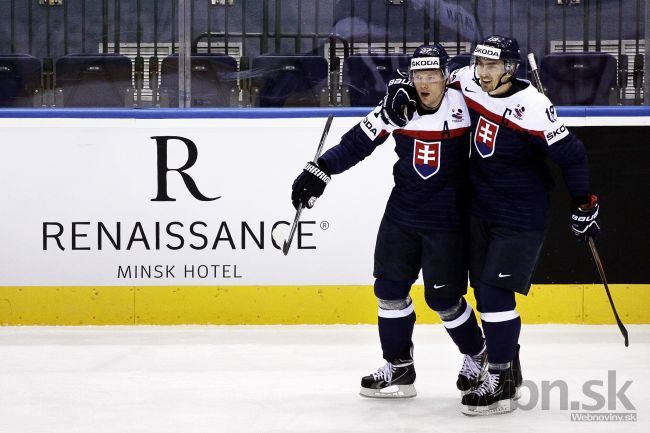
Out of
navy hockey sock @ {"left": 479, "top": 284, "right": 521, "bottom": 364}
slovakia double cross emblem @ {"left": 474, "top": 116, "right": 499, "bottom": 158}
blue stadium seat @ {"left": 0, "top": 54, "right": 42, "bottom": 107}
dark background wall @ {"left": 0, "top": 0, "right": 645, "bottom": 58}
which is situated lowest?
navy hockey sock @ {"left": 479, "top": 284, "right": 521, "bottom": 364}

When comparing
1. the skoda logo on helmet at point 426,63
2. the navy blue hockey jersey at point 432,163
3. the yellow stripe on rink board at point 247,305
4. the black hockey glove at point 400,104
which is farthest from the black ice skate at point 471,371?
the yellow stripe on rink board at point 247,305

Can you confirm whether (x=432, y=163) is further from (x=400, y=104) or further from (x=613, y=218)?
(x=613, y=218)

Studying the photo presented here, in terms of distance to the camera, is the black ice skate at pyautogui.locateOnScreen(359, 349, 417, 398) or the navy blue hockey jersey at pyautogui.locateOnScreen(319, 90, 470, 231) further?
the black ice skate at pyautogui.locateOnScreen(359, 349, 417, 398)

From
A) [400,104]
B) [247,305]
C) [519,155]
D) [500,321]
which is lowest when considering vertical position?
[247,305]

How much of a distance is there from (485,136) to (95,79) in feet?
8.33

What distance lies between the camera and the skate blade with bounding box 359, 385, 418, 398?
13.8 ft

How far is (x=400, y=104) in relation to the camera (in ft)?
13.3

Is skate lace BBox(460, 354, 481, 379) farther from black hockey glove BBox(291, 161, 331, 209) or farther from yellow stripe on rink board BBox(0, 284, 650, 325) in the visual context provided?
yellow stripe on rink board BBox(0, 284, 650, 325)

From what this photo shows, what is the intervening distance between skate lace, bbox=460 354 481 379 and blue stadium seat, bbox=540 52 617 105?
2009 mm

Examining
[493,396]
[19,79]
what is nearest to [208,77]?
[19,79]

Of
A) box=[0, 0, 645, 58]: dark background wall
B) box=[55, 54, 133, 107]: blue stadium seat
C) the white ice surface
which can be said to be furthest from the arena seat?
box=[55, 54, 133, 107]: blue stadium seat

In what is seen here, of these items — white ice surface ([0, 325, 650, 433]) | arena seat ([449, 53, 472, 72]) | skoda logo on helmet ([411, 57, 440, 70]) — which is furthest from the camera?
arena seat ([449, 53, 472, 72])

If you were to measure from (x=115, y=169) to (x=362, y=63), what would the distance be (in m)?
1.26

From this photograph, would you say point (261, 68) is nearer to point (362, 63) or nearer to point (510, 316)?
point (362, 63)
